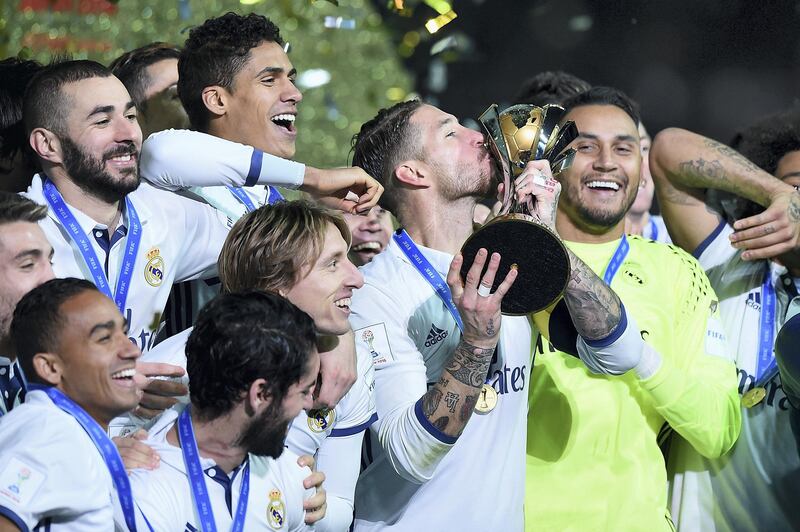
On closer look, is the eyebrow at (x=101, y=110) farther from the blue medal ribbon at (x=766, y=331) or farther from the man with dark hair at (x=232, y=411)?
the blue medal ribbon at (x=766, y=331)

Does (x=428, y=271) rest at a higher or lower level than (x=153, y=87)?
lower

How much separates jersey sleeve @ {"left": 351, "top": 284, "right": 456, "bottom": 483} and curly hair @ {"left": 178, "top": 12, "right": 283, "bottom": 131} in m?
1.02

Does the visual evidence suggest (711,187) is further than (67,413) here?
Yes

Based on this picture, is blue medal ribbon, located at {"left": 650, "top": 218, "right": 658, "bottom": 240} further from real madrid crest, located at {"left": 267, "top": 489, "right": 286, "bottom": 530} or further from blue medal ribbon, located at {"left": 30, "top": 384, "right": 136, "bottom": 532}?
blue medal ribbon, located at {"left": 30, "top": 384, "right": 136, "bottom": 532}

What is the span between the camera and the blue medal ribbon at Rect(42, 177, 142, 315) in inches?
128

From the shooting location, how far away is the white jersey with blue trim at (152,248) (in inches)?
128

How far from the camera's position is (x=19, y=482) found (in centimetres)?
230

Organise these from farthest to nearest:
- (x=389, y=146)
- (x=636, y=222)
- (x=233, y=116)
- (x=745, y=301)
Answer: (x=636, y=222) < (x=745, y=301) < (x=233, y=116) < (x=389, y=146)

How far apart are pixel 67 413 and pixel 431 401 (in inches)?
39.3

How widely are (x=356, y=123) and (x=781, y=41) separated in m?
2.59

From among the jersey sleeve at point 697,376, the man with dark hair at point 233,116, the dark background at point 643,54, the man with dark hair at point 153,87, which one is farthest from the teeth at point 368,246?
the dark background at point 643,54

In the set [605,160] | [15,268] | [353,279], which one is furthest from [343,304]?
[605,160]

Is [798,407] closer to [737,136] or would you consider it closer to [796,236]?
[796,236]

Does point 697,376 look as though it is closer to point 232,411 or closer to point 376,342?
point 376,342
